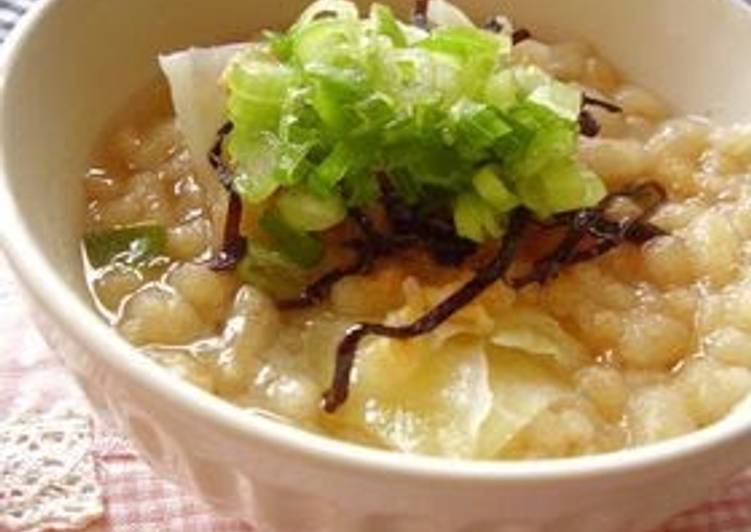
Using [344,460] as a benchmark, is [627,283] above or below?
below

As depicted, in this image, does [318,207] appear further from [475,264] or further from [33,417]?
[33,417]

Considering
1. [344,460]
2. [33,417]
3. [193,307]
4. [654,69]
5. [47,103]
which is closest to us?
[344,460]

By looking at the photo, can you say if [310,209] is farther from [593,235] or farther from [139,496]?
[139,496]

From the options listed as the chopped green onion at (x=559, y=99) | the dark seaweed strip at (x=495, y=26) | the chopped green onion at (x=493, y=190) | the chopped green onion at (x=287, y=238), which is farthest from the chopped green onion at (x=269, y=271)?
the dark seaweed strip at (x=495, y=26)

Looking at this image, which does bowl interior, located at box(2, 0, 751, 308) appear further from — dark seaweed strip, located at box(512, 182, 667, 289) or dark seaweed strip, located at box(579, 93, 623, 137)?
dark seaweed strip, located at box(512, 182, 667, 289)

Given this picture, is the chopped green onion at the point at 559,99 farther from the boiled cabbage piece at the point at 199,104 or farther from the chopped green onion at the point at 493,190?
the boiled cabbage piece at the point at 199,104

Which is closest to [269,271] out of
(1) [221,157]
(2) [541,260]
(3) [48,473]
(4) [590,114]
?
(1) [221,157]

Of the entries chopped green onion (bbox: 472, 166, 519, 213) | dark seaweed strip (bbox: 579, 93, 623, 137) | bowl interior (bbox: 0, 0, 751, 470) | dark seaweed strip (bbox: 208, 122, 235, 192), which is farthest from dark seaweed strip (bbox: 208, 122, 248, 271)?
dark seaweed strip (bbox: 579, 93, 623, 137)

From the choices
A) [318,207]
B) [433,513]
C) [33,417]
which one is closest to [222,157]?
[318,207]
